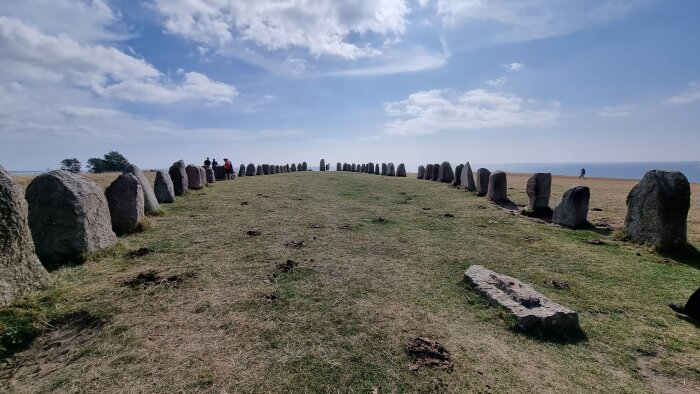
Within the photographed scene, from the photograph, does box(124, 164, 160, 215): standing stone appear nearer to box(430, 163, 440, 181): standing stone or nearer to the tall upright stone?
box(430, 163, 440, 181): standing stone

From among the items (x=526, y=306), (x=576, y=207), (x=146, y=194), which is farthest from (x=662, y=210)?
(x=146, y=194)

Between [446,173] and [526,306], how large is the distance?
20063 mm

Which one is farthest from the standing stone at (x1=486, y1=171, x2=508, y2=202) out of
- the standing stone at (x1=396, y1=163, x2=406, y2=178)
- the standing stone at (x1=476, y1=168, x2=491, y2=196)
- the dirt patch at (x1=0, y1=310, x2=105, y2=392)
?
the standing stone at (x1=396, y1=163, x2=406, y2=178)

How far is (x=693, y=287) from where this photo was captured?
6457 mm

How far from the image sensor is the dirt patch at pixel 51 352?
3750 millimetres

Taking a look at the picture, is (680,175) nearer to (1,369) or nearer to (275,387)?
(275,387)

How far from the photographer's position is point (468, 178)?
1952 cm

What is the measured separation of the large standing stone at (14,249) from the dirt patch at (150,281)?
1.19 m

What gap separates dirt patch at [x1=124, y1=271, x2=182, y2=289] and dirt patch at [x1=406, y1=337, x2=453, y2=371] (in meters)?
3.85

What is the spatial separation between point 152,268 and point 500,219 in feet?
33.2

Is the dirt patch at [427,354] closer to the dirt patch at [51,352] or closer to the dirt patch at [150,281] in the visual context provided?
the dirt patch at [51,352]

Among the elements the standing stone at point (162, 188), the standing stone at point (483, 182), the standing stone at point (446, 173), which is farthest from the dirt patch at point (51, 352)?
the standing stone at point (446, 173)

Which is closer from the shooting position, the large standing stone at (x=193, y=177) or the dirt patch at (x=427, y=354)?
the dirt patch at (x=427, y=354)

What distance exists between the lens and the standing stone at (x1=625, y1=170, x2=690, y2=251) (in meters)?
8.45
